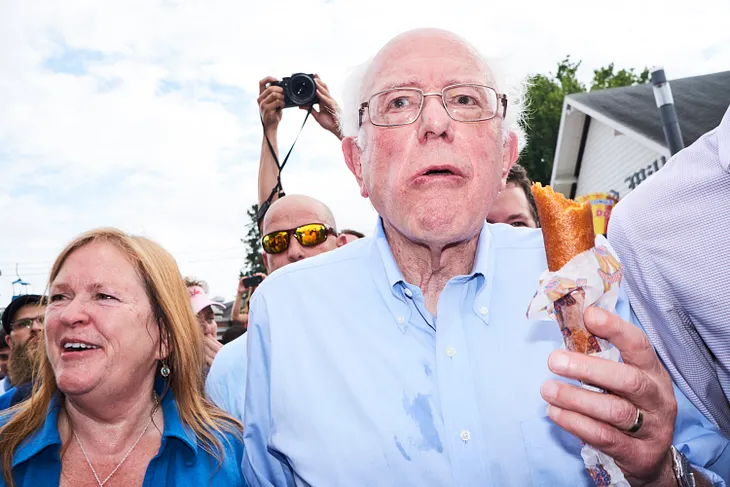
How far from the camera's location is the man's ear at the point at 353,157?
2.58 meters

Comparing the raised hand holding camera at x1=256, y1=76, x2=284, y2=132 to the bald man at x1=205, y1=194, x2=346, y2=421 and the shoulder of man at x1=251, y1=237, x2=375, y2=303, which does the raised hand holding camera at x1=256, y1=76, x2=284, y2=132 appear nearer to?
the bald man at x1=205, y1=194, x2=346, y2=421

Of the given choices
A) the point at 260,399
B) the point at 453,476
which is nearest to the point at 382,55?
the point at 260,399

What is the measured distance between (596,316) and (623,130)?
16893 millimetres

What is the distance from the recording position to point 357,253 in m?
2.39

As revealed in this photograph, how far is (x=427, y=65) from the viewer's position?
87.0 inches

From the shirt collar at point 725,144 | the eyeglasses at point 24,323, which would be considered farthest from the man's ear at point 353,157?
the eyeglasses at point 24,323

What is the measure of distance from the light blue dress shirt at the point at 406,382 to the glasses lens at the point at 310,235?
174 cm

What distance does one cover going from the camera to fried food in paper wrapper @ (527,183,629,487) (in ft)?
4.70

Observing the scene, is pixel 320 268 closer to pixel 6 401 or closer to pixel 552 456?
pixel 552 456

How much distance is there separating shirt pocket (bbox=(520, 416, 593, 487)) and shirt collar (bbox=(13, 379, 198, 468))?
4.87ft

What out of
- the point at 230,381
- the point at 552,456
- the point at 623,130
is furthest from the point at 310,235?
the point at 623,130

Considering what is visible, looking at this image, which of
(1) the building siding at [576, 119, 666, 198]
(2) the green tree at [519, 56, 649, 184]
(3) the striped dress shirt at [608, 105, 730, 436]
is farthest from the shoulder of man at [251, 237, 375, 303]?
(2) the green tree at [519, 56, 649, 184]

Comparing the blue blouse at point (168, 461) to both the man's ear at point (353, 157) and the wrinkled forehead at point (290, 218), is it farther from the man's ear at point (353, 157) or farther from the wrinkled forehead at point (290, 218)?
the wrinkled forehead at point (290, 218)

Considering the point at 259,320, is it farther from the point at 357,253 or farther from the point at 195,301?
the point at 195,301
